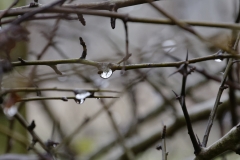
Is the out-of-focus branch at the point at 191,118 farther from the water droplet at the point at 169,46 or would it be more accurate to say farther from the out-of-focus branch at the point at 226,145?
the out-of-focus branch at the point at 226,145

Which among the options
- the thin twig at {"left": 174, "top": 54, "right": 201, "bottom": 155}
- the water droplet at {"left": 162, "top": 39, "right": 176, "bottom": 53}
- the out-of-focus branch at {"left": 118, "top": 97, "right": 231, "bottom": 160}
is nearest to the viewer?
the thin twig at {"left": 174, "top": 54, "right": 201, "bottom": 155}

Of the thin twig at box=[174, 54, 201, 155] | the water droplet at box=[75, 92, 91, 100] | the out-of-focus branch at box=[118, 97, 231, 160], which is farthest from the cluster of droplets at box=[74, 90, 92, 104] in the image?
the out-of-focus branch at box=[118, 97, 231, 160]

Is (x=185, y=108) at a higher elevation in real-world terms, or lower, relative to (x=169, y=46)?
lower

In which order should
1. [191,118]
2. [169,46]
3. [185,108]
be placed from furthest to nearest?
1. [191,118]
2. [169,46]
3. [185,108]

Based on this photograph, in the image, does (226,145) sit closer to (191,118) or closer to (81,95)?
(81,95)

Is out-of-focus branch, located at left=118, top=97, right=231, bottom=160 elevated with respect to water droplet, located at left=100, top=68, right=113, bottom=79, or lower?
elevated

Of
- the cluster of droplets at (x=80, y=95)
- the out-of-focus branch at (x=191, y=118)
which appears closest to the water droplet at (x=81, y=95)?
the cluster of droplets at (x=80, y=95)

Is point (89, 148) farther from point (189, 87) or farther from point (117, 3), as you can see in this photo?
point (117, 3)

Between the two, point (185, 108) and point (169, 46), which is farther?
point (169, 46)

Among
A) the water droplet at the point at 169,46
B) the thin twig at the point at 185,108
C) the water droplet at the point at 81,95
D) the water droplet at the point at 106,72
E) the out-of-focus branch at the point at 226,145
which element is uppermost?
the water droplet at the point at 169,46

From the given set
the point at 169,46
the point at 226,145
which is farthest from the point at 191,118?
the point at 226,145

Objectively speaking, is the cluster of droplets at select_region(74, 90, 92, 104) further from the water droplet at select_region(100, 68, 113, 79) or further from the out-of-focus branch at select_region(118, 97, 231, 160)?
the out-of-focus branch at select_region(118, 97, 231, 160)

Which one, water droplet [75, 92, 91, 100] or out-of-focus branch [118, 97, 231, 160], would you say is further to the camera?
out-of-focus branch [118, 97, 231, 160]

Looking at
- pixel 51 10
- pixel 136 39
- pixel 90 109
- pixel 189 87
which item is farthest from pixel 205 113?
pixel 136 39
